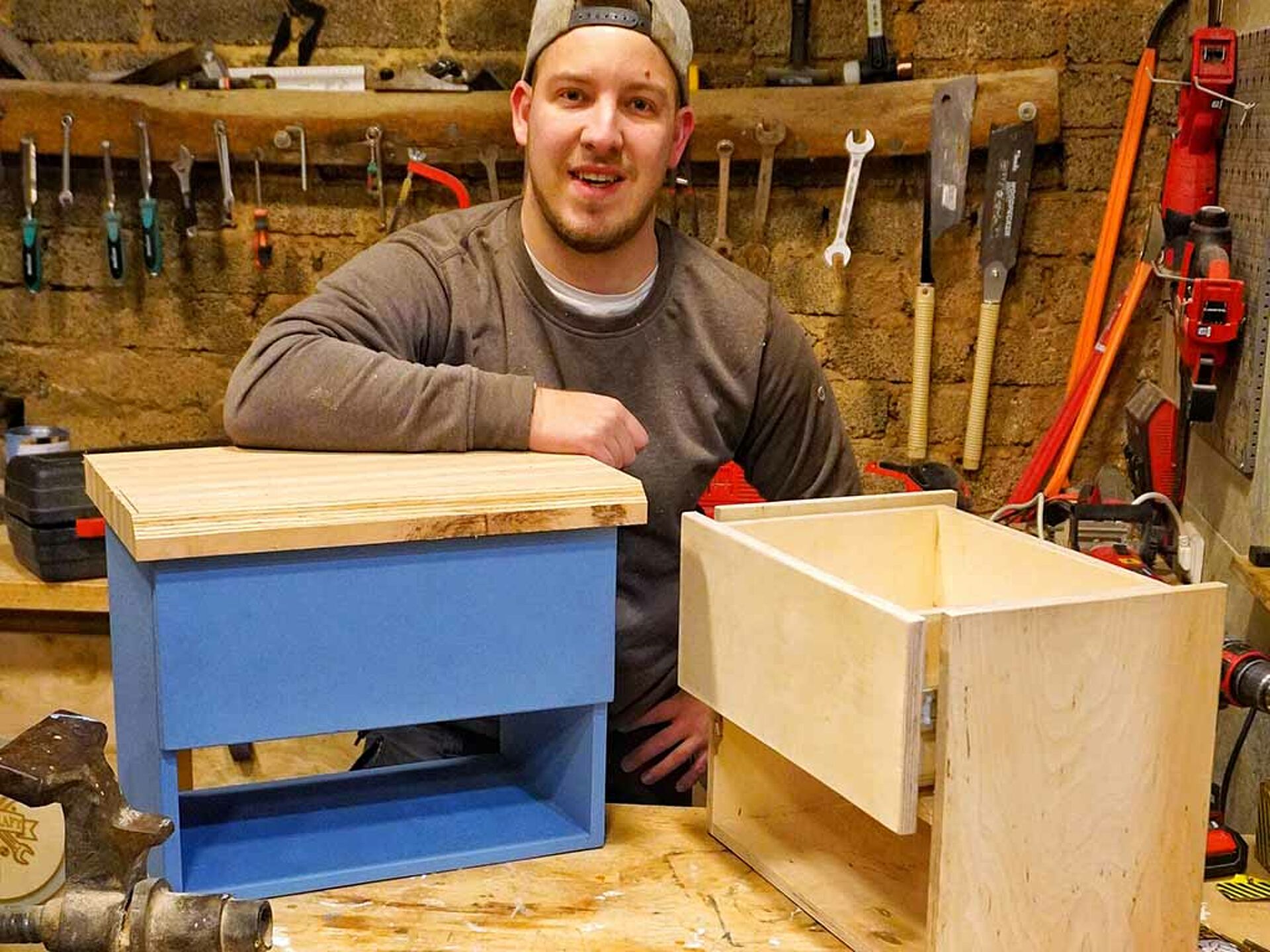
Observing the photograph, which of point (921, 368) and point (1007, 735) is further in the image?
point (921, 368)

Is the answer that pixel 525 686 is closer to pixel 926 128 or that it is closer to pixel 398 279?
pixel 398 279

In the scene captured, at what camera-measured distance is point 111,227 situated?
2562 millimetres

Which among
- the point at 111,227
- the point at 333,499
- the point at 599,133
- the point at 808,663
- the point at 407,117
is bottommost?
the point at 808,663

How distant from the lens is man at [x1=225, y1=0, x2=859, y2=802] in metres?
1.61

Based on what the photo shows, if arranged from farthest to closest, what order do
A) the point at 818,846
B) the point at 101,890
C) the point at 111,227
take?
1. the point at 111,227
2. the point at 818,846
3. the point at 101,890

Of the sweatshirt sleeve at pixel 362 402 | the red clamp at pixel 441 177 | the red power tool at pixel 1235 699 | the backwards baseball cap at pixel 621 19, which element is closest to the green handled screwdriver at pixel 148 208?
the red clamp at pixel 441 177

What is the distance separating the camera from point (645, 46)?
1629 mm

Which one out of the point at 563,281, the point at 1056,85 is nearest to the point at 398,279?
the point at 563,281

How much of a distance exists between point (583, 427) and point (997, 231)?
153 cm

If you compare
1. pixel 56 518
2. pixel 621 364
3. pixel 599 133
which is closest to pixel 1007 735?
pixel 621 364

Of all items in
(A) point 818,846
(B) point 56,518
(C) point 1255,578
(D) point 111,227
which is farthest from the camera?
(D) point 111,227

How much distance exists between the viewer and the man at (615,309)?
1605mm

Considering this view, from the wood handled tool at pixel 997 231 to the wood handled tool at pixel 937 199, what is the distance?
0.19ft

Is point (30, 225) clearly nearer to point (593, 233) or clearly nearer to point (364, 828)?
point (593, 233)
